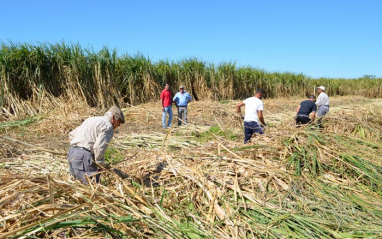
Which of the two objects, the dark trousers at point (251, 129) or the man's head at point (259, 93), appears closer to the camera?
the dark trousers at point (251, 129)

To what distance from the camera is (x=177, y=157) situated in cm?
410

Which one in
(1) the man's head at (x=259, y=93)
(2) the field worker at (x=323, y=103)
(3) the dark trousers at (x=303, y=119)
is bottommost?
(3) the dark trousers at (x=303, y=119)

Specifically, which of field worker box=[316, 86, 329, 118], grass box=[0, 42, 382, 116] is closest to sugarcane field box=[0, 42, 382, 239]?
field worker box=[316, 86, 329, 118]

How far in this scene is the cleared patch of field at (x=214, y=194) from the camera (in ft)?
7.68

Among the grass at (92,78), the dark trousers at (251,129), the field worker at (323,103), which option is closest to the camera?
the dark trousers at (251,129)

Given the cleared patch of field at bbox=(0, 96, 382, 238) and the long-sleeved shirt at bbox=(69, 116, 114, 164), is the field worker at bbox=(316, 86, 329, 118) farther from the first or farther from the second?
the long-sleeved shirt at bbox=(69, 116, 114, 164)

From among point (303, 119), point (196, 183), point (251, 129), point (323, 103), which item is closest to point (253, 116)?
point (251, 129)

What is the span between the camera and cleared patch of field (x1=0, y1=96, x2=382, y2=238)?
234cm

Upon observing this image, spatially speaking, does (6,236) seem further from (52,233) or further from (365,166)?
(365,166)

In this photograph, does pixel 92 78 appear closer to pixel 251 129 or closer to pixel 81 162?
pixel 251 129

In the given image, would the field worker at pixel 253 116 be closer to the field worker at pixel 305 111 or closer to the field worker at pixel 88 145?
the field worker at pixel 305 111

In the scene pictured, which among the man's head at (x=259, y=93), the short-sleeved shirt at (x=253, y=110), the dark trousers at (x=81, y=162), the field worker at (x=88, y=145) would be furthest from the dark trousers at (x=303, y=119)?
the dark trousers at (x=81, y=162)

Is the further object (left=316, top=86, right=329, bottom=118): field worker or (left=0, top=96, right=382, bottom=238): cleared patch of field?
(left=316, top=86, right=329, bottom=118): field worker

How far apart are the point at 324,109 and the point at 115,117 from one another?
22.9ft
